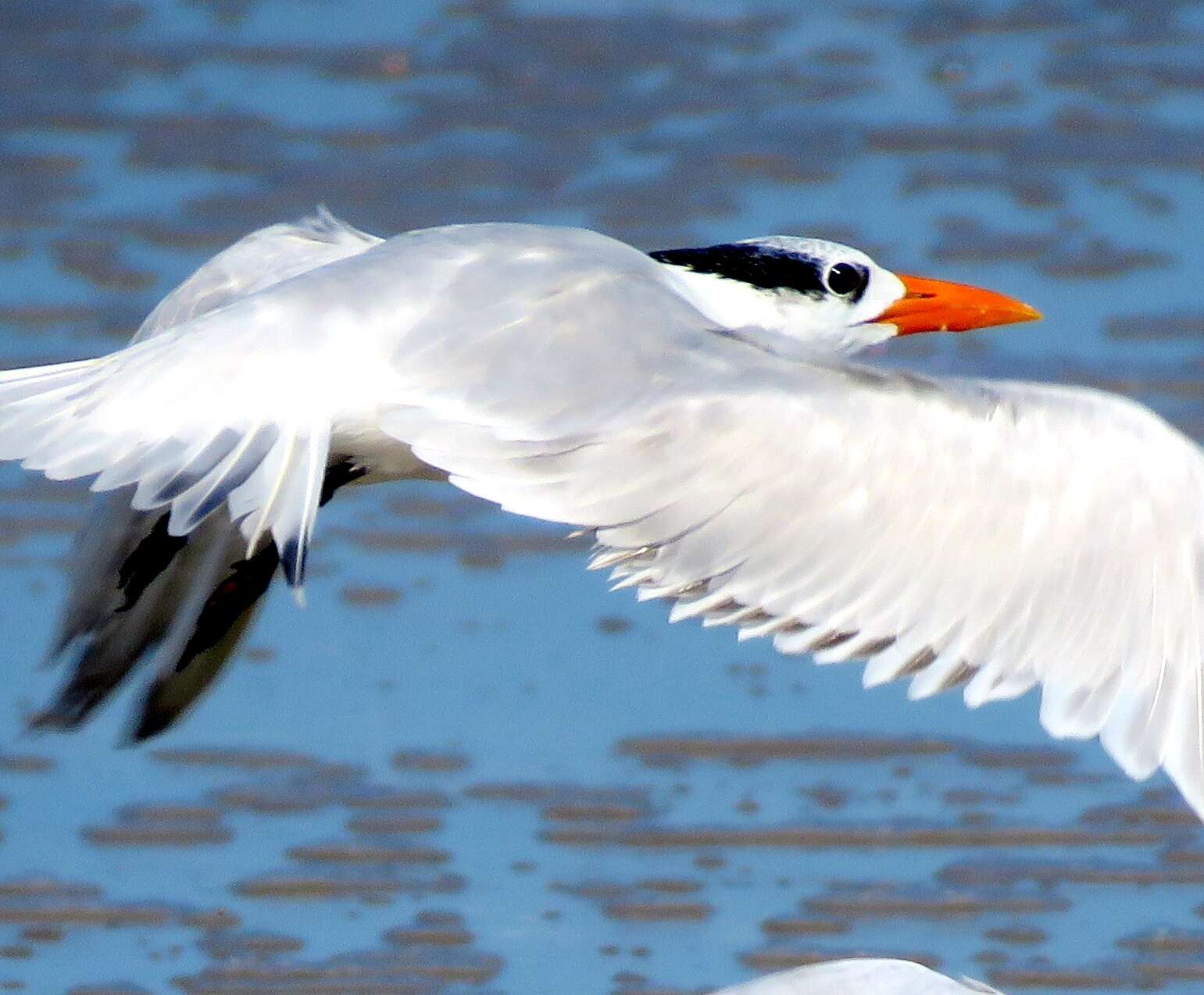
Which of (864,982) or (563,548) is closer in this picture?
(864,982)

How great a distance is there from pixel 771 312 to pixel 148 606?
1.08 meters

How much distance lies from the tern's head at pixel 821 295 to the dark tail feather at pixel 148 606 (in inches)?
26.8

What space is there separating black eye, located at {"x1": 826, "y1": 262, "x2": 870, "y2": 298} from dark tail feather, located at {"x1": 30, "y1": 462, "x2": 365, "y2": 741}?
34.6 inches

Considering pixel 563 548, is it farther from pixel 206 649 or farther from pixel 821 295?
pixel 206 649

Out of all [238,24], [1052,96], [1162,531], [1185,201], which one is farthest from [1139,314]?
[238,24]

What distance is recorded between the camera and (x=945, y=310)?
14.5ft

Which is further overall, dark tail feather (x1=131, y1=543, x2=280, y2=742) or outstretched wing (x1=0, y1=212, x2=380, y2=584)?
dark tail feather (x1=131, y1=543, x2=280, y2=742)

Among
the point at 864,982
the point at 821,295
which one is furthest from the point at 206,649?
the point at 864,982

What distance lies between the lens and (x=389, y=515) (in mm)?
4988

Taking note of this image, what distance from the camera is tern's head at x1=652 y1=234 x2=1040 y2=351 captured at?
4.25 m

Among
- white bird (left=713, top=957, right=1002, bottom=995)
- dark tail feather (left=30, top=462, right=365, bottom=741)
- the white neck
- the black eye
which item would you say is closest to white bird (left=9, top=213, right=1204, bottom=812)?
white bird (left=713, top=957, right=1002, bottom=995)

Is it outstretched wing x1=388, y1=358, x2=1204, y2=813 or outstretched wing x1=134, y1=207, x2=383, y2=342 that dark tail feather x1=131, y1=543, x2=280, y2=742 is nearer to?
outstretched wing x1=134, y1=207, x2=383, y2=342

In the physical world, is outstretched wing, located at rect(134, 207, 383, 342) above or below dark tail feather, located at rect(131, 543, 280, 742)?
above

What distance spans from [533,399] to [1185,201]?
2.85 metres
